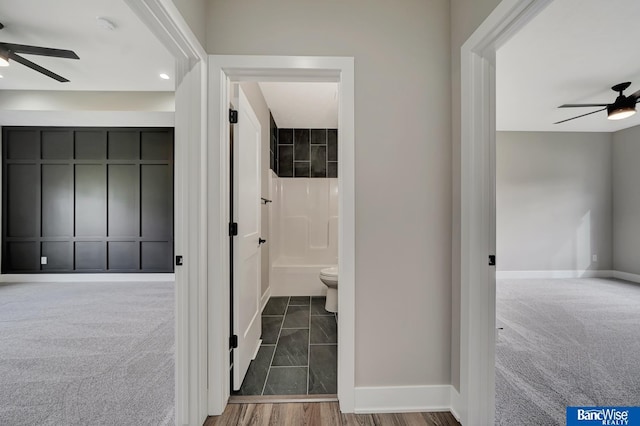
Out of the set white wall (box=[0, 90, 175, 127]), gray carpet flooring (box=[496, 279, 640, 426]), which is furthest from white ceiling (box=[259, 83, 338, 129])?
gray carpet flooring (box=[496, 279, 640, 426])

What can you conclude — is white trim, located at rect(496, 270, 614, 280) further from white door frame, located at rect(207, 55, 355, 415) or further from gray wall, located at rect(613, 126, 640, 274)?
white door frame, located at rect(207, 55, 355, 415)

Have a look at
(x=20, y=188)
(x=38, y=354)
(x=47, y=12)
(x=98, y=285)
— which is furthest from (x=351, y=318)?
(x=20, y=188)

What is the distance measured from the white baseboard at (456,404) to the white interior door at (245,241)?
1284 millimetres

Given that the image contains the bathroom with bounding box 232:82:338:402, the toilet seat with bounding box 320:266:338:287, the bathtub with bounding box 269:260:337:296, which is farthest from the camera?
the bathtub with bounding box 269:260:337:296

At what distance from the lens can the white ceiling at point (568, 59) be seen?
77.5 inches

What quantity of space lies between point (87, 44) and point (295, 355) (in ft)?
12.0

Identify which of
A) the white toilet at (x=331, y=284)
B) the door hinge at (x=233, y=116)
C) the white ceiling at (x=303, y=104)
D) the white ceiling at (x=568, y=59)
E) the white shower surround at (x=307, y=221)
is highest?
the white ceiling at (x=568, y=59)

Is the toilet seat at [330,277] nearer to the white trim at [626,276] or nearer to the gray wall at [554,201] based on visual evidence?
the gray wall at [554,201]

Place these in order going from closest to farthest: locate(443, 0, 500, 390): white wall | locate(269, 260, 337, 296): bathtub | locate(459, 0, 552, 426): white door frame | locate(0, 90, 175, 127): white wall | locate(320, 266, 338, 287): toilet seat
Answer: locate(459, 0, 552, 426): white door frame → locate(443, 0, 500, 390): white wall → locate(320, 266, 338, 287): toilet seat → locate(269, 260, 337, 296): bathtub → locate(0, 90, 175, 127): white wall

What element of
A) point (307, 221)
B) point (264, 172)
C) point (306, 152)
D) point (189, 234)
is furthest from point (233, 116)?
point (307, 221)

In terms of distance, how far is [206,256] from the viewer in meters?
1.52

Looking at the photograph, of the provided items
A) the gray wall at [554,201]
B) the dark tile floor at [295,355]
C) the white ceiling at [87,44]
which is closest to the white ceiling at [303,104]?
the white ceiling at [87,44]

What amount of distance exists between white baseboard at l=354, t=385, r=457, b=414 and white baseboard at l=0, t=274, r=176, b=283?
3976 mm

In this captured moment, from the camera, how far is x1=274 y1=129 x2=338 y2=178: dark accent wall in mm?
4398
